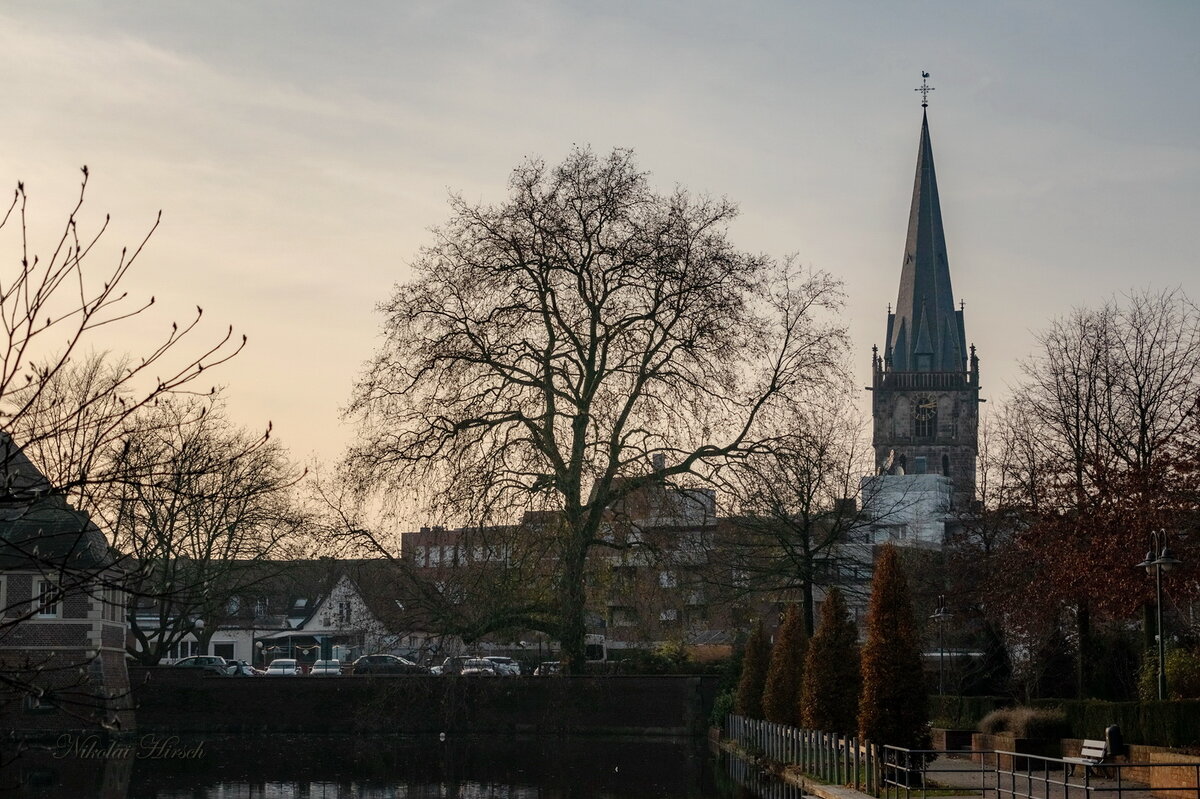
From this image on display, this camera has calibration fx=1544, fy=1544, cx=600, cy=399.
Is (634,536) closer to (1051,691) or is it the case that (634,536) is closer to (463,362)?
(463,362)

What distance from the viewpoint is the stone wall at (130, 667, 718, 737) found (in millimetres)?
50000

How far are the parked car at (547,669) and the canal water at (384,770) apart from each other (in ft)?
6.73

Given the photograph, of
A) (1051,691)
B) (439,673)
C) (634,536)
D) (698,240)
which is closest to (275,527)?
(439,673)

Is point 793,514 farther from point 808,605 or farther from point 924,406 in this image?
point 924,406

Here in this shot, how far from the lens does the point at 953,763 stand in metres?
33.3

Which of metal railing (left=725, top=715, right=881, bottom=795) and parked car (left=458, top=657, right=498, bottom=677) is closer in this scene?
metal railing (left=725, top=715, right=881, bottom=795)

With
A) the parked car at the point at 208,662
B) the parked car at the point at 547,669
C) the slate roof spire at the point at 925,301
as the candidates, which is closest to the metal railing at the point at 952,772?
the parked car at the point at 547,669

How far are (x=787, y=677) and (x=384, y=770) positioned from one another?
9844 mm

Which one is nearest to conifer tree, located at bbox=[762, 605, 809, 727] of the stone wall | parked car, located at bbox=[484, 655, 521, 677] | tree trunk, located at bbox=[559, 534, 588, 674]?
tree trunk, located at bbox=[559, 534, 588, 674]

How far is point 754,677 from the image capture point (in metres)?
41.9

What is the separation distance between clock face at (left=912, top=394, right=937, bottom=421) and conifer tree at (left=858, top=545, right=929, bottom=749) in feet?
372

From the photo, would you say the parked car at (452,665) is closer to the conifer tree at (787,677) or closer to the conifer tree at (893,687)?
the conifer tree at (787,677)

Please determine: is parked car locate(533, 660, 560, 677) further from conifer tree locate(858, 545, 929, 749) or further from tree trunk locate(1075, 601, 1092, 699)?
conifer tree locate(858, 545, 929, 749)

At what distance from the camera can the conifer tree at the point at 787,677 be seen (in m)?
36.7
